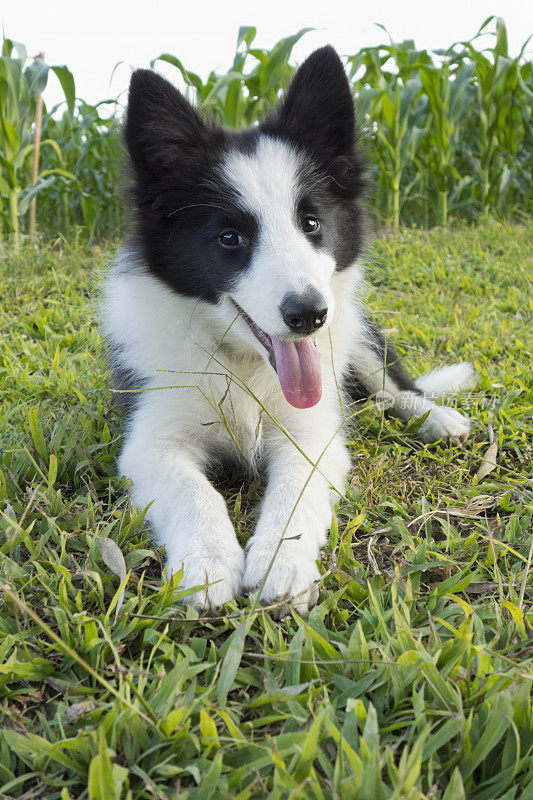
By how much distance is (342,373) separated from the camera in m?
2.75

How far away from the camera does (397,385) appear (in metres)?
2.95

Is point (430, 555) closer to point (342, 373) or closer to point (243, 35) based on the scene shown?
point (342, 373)

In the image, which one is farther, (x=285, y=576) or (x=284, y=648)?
(x=285, y=576)

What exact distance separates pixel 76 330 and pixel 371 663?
315 centimetres

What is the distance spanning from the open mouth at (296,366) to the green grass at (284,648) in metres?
0.41

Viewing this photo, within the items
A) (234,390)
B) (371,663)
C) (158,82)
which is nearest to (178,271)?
(234,390)

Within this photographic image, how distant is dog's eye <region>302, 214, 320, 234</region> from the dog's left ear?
11.9 inches

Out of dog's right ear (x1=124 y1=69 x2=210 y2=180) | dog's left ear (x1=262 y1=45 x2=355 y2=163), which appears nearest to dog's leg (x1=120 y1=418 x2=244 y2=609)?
dog's right ear (x1=124 y1=69 x2=210 y2=180)

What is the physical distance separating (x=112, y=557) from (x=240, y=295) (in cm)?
93

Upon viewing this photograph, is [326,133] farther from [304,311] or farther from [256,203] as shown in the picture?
[304,311]

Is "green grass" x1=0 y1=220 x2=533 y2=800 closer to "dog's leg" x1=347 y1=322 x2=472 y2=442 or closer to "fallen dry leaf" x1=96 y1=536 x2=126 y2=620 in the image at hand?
"fallen dry leaf" x1=96 y1=536 x2=126 y2=620

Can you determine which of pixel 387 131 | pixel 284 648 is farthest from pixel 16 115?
pixel 284 648

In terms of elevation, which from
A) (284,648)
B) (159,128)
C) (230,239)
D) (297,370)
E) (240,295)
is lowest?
(284,648)

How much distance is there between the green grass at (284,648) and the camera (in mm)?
1155
